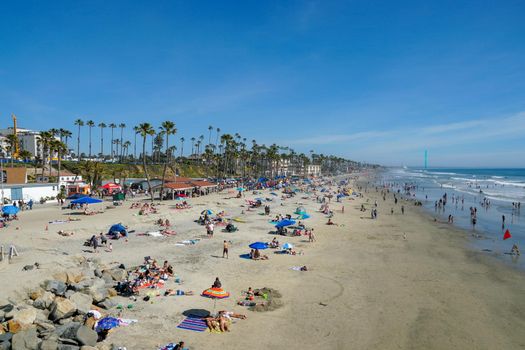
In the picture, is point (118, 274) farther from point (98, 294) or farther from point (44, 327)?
point (44, 327)

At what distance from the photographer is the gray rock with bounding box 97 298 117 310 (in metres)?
13.7

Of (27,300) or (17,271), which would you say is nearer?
(27,300)

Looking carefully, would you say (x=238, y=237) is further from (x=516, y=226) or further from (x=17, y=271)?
(x=516, y=226)

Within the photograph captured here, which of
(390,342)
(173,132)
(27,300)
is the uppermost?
(173,132)

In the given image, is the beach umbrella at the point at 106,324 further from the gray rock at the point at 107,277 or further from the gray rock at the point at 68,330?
the gray rock at the point at 107,277

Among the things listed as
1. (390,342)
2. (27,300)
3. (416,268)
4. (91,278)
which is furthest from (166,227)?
(390,342)

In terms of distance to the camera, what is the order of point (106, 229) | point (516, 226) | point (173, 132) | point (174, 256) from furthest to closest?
point (173, 132)
point (516, 226)
point (106, 229)
point (174, 256)

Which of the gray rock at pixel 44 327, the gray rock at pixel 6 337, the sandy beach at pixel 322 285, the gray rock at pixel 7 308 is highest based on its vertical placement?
the gray rock at pixel 7 308

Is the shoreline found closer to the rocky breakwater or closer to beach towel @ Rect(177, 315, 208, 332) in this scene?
beach towel @ Rect(177, 315, 208, 332)

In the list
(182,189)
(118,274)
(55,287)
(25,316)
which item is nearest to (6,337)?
(25,316)

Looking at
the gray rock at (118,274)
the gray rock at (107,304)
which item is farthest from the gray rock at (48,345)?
the gray rock at (118,274)

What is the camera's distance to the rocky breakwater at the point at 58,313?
10297 mm

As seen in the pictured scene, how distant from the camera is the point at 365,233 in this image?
32.3 metres

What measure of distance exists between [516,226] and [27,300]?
1669 inches
